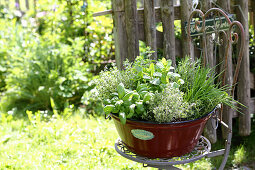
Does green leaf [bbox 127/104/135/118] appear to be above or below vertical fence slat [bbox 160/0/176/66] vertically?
below

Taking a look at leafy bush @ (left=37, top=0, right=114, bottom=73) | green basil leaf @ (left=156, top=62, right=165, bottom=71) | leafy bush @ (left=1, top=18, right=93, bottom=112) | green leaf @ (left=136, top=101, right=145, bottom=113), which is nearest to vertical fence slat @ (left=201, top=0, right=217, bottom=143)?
green basil leaf @ (left=156, top=62, right=165, bottom=71)

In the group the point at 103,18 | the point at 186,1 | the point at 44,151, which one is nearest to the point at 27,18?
the point at 103,18

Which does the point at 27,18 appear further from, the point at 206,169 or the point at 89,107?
the point at 206,169

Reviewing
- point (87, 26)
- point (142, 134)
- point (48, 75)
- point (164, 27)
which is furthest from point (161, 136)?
point (87, 26)

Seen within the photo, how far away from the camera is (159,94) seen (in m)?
1.51

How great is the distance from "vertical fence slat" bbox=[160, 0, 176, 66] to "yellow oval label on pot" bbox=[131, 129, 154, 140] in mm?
1155

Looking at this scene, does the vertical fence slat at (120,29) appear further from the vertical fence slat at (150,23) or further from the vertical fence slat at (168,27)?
the vertical fence slat at (168,27)

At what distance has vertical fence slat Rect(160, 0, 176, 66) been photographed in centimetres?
247

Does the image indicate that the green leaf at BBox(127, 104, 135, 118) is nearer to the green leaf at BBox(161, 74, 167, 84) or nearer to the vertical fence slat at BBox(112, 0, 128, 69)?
the green leaf at BBox(161, 74, 167, 84)

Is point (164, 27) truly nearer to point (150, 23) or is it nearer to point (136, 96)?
point (150, 23)

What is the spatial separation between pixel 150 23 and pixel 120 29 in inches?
11.1

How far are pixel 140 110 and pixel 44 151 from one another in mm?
1624

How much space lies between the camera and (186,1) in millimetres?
2471

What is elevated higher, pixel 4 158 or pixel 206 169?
pixel 4 158
